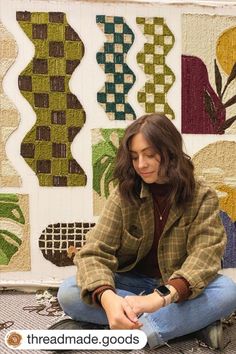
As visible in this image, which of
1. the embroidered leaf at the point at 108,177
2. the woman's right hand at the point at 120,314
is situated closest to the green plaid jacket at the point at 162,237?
the woman's right hand at the point at 120,314

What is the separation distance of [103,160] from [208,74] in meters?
0.45

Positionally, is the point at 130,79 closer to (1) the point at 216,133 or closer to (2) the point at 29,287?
(1) the point at 216,133

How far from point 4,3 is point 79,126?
451mm

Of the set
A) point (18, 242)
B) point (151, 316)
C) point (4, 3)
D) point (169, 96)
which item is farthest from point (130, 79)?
point (151, 316)

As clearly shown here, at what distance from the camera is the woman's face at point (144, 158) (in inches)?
41.3

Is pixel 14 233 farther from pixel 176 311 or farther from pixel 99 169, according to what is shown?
pixel 176 311

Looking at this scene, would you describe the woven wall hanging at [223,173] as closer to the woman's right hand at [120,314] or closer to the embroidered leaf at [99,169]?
the embroidered leaf at [99,169]

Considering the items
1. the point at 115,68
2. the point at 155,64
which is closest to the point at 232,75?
the point at 155,64

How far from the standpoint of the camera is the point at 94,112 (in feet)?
4.68

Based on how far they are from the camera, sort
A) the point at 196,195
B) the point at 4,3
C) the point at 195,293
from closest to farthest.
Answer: the point at 195,293, the point at 196,195, the point at 4,3

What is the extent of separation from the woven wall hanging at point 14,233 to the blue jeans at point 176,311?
1.23 ft

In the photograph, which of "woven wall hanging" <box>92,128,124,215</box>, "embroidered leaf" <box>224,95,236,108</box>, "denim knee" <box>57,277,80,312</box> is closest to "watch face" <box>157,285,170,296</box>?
"denim knee" <box>57,277,80,312</box>

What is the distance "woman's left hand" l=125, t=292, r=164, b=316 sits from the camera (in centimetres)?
93

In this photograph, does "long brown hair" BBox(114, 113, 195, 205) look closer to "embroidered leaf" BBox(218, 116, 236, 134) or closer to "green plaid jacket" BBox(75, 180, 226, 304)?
"green plaid jacket" BBox(75, 180, 226, 304)
